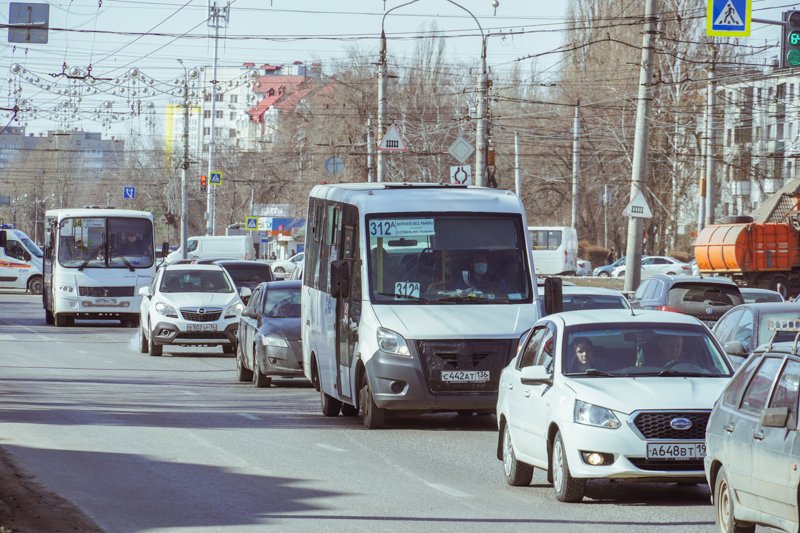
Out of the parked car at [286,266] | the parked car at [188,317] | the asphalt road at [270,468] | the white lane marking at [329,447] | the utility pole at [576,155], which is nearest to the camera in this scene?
the asphalt road at [270,468]

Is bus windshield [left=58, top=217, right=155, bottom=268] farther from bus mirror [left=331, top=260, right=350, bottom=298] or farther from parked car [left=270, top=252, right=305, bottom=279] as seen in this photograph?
parked car [left=270, top=252, right=305, bottom=279]

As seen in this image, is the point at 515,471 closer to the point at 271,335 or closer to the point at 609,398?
the point at 609,398

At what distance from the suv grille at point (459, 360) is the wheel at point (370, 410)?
28.4 inches

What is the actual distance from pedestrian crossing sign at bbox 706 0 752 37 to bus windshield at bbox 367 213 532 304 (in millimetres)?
8725

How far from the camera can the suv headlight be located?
1689 centimetres

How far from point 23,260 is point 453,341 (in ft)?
171

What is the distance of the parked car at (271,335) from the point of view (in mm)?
23016

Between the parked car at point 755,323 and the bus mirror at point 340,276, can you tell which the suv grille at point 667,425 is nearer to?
the parked car at point 755,323

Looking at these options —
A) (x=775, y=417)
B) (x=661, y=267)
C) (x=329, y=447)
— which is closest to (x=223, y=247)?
(x=661, y=267)

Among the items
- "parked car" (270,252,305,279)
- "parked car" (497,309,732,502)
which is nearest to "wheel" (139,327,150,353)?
"parked car" (497,309,732,502)

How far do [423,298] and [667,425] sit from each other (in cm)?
644

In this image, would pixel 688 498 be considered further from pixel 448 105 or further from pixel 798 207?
pixel 448 105

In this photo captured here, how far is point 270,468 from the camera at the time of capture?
13.8m

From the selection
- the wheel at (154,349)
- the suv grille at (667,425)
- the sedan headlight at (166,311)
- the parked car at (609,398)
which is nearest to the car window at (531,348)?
the parked car at (609,398)
